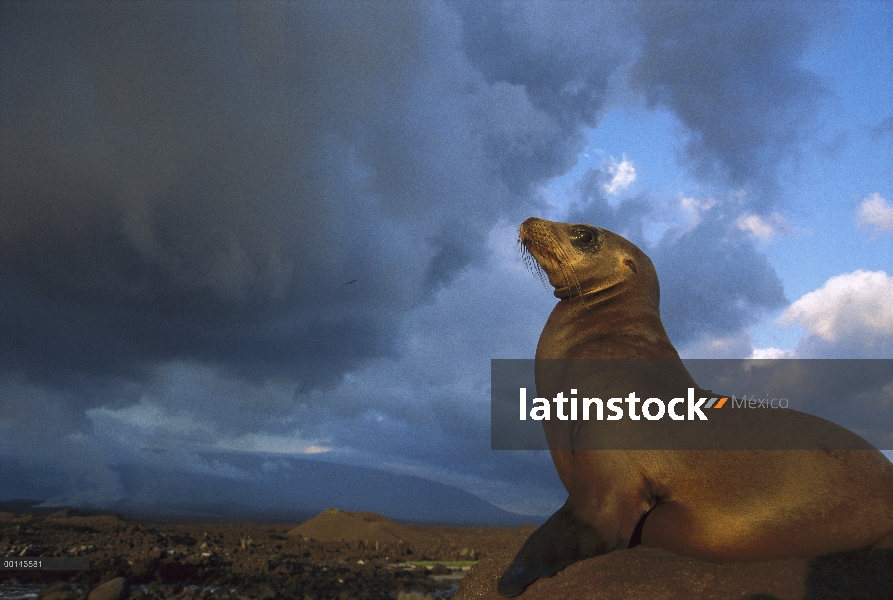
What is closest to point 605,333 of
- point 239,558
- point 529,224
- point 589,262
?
point 589,262

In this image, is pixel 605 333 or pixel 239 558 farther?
pixel 239 558

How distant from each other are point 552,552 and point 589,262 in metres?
2.95

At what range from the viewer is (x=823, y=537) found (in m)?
4.44

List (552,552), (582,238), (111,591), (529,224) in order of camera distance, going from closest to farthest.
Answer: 1. (552,552)
2. (582,238)
3. (529,224)
4. (111,591)

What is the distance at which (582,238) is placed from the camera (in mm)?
6398

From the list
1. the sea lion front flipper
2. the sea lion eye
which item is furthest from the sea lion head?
the sea lion front flipper

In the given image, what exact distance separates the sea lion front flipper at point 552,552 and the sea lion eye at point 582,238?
2.84 m

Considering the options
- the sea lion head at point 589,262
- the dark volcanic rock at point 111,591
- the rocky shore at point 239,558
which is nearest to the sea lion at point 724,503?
the sea lion head at point 589,262

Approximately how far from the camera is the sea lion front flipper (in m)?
4.22

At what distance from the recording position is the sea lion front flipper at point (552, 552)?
4223mm

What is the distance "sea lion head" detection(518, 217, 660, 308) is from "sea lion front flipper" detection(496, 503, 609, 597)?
246 cm

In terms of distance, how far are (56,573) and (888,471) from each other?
43.4 feet

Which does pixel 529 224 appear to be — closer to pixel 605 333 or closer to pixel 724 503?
pixel 605 333

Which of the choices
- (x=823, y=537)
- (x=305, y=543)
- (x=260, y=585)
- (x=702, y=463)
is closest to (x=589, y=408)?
(x=702, y=463)
